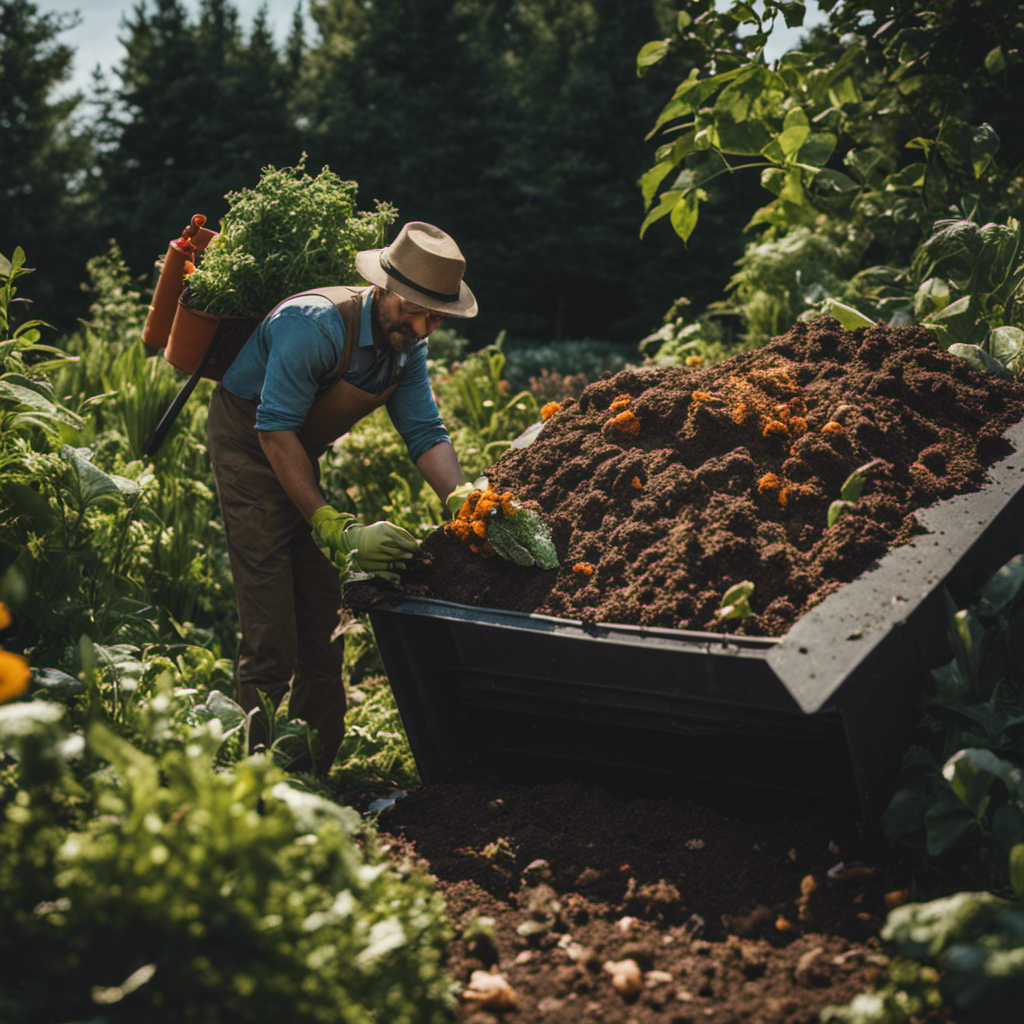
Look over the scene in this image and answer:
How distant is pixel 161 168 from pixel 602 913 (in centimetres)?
1889

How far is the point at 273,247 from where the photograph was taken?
2.94 metres

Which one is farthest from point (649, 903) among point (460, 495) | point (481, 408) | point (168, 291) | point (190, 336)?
point (481, 408)

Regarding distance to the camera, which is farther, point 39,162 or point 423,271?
point 39,162

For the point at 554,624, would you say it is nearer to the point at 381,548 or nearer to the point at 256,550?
the point at 381,548

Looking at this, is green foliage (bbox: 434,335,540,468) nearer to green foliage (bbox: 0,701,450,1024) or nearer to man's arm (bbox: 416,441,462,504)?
man's arm (bbox: 416,441,462,504)

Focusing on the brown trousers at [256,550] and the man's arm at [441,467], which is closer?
the brown trousers at [256,550]

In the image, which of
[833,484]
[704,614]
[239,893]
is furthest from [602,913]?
[833,484]

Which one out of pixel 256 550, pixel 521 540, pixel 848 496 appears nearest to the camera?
pixel 848 496

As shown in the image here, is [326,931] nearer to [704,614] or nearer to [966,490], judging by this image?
[704,614]

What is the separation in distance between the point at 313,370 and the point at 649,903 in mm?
1692

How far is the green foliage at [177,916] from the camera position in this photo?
116cm

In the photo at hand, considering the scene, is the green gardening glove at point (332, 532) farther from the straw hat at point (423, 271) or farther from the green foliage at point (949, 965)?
the green foliage at point (949, 965)

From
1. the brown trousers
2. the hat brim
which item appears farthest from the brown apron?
the hat brim

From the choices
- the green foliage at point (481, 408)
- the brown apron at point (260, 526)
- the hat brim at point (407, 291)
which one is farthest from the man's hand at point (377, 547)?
the green foliage at point (481, 408)
